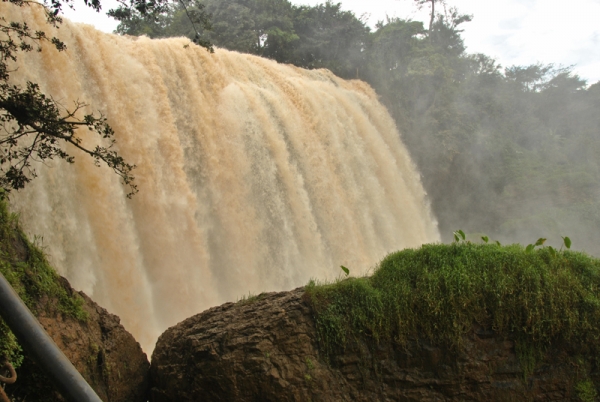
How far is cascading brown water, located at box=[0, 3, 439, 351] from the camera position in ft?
24.7

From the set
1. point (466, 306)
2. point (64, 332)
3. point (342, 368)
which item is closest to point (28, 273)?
point (64, 332)

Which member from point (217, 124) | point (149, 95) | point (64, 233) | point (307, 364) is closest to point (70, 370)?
point (307, 364)

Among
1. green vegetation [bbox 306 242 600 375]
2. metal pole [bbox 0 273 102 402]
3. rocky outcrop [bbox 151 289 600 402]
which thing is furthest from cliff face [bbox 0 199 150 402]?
metal pole [bbox 0 273 102 402]

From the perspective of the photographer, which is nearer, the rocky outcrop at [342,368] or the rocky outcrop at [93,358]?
the rocky outcrop at [93,358]

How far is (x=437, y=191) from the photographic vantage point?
63.7 feet

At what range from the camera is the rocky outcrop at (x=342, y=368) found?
4.52m

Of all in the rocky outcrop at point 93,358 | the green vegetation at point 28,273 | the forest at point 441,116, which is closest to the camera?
the rocky outcrop at point 93,358

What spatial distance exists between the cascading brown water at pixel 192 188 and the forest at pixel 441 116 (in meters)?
5.89

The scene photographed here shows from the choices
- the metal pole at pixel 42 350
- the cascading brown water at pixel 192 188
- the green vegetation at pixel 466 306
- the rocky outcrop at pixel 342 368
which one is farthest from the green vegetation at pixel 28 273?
the metal pole at pixel 42 350

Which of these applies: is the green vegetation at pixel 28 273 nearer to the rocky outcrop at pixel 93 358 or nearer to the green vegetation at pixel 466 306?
the rocky outcrop at pixel 93 358

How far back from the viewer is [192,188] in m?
9.80

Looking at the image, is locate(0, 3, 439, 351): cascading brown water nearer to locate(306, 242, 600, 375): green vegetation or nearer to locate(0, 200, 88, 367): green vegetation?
locate(0, 200, 88, 367): green vegetation

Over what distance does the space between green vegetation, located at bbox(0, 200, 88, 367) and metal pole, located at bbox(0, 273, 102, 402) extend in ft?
8.71

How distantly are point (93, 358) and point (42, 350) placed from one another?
3166mm
